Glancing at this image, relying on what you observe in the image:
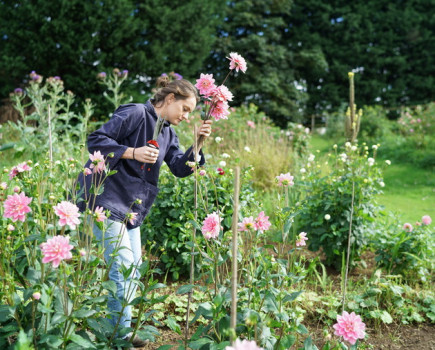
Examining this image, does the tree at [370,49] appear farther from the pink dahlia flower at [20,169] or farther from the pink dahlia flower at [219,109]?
the pink dahlia flower at [20,169]

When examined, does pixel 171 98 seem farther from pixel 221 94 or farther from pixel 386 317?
pixel 386 317

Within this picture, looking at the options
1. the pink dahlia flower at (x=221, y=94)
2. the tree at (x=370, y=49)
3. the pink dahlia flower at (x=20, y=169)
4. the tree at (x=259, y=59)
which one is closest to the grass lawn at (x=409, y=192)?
the pink dahlia flower at (x=221, y=94)

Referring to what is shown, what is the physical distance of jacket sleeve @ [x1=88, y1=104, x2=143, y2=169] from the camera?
1.98 m

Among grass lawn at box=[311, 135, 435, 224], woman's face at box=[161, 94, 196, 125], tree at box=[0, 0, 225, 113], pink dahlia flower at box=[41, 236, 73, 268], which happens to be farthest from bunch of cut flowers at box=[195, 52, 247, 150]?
tree at box=[0, 0, 225, 113]

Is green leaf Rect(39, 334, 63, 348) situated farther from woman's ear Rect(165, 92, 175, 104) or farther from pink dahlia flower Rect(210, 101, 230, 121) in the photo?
woman's ear Rect(165, 92, 175, 104)

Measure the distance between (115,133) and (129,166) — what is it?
0.18m

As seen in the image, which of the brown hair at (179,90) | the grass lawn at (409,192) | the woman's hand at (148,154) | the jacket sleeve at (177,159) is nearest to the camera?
the woman's hand at (148,154)

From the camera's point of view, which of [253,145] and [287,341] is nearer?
[287,341]

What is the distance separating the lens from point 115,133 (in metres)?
2.07

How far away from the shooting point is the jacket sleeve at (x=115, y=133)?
1.98 meters

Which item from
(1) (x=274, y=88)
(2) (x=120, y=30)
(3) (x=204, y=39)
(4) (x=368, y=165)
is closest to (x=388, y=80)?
(1) (x=274, y=88)

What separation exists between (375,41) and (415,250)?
1698 cm

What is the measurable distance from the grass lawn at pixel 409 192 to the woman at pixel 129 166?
131 inches

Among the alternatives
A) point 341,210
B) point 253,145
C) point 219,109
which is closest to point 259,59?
point 253,145
